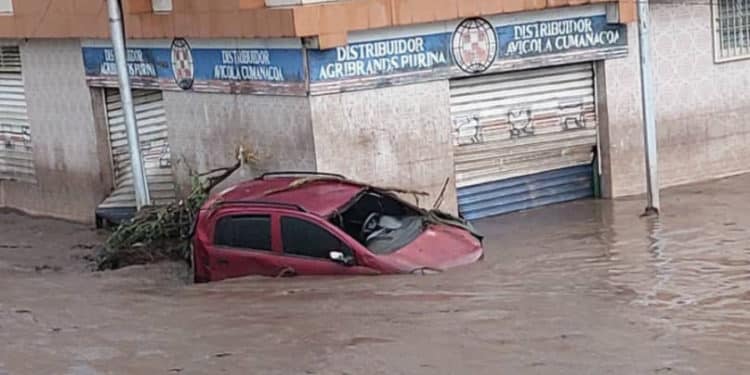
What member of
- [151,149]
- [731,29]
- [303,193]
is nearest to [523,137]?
[731,29]

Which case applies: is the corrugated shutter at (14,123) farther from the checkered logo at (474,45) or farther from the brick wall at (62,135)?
the checkered logo at (474,45)

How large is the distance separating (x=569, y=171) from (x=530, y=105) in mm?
1167

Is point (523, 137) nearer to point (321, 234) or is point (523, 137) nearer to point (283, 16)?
point (283, 16)

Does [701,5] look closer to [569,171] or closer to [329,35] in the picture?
[569,171]

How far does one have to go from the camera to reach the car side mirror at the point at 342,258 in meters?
13.2

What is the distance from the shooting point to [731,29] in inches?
774

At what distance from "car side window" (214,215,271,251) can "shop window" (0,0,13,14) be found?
31.3 ft

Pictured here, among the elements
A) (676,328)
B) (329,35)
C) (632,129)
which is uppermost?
(329,35)

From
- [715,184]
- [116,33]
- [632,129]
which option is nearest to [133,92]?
[116,33]

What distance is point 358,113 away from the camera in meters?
16.7

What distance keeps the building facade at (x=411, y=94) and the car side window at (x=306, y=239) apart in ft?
10.2

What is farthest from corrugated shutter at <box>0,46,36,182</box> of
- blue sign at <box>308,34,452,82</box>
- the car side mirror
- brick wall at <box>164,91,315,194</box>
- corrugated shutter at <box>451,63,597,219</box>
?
the car side mirror

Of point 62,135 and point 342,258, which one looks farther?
point 62,135

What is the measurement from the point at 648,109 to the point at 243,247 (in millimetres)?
6078
